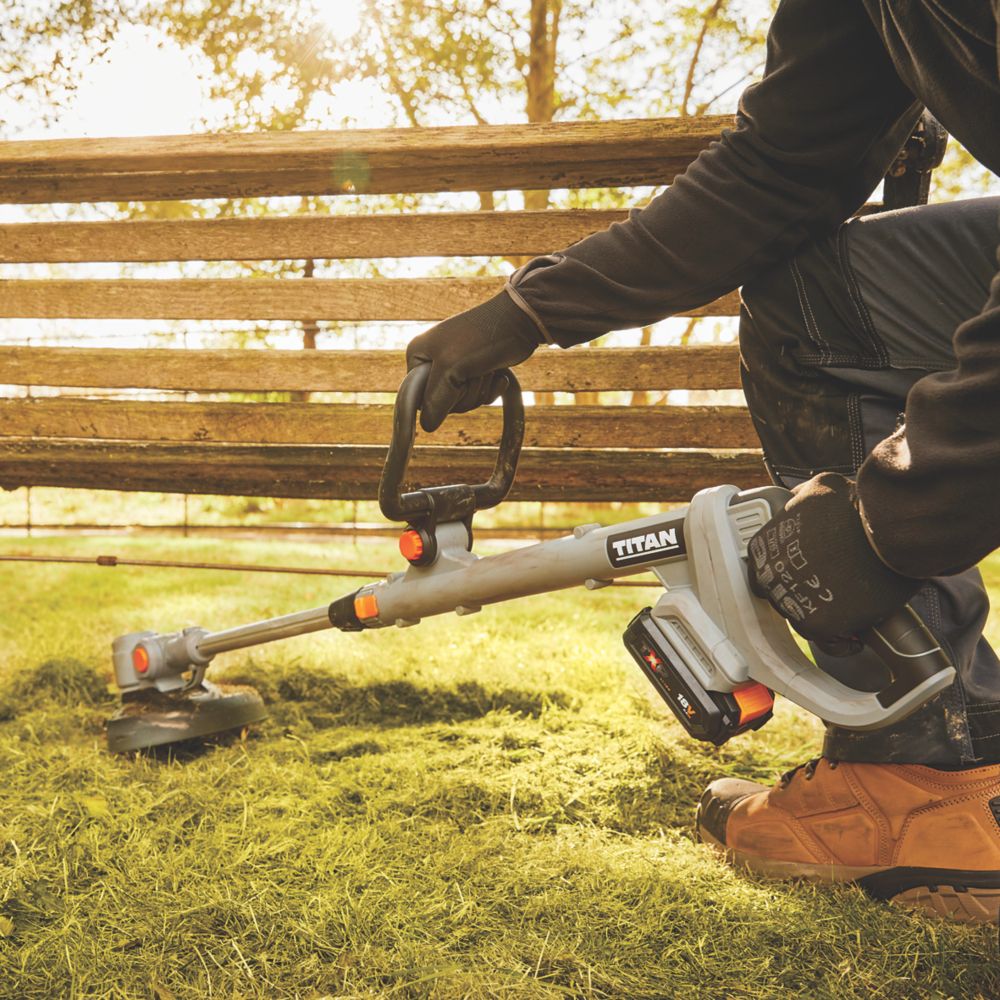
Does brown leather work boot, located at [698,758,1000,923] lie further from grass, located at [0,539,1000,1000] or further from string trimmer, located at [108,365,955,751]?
string trimmer, located at [108,365,955,751]

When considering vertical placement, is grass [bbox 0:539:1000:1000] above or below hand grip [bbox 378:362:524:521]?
below

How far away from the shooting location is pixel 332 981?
1037 mm

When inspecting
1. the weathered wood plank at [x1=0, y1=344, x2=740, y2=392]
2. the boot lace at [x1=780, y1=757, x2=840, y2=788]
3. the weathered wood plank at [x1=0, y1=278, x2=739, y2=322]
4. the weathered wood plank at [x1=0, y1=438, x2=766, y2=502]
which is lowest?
the boot lace at [x1=780, y1=757, x2=840, y2=788]

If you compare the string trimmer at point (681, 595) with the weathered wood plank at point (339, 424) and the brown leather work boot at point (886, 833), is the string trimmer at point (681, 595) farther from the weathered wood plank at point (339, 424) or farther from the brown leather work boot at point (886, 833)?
the weathered wood plank at point (339, 424)

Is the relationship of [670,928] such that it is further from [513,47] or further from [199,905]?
[513,47]

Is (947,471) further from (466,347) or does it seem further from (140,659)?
(140,659)

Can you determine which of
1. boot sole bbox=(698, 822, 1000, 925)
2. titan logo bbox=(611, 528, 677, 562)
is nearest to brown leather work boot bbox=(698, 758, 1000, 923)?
boot sole bbox=(698, 822, 1000, 925)

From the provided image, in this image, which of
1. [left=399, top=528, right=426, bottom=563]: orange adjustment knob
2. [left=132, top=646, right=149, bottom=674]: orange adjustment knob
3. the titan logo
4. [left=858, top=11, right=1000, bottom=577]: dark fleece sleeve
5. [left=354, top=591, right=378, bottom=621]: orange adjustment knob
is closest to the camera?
[left=858, top=11, right=1000, bottom=577]: dark fleece sleeve

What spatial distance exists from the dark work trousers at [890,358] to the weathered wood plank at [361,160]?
1.06 meters

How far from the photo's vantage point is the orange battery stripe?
43.1 inches

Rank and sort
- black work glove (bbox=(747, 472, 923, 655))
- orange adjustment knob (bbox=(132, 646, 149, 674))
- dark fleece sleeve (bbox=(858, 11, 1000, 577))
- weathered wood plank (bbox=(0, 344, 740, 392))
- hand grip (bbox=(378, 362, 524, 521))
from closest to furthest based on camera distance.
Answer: dark fleece sleeve (bbox=(858, 11, 1000, 577)) < black work glove (bbox=(747, 472, 923, 655)) < hand grip (bbox=(378, 362, 524, 521)) < orange adjustment knob (bbox=(132, 646, 149, 674)) < weathered wood plank (bbox=(0, 344, 740, 392))

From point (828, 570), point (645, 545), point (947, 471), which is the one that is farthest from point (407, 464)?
point (947, 471)

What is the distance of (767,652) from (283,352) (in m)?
1.91

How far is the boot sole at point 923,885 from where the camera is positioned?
3.80ft
